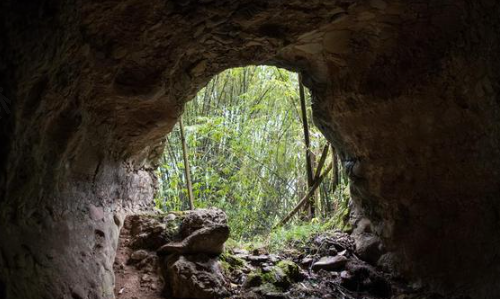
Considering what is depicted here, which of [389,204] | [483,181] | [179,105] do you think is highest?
[179,105]

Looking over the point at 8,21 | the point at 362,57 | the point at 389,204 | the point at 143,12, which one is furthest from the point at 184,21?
the point at 389,204

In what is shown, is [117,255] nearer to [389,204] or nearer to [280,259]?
[280,259]

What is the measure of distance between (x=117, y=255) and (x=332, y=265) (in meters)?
1.60

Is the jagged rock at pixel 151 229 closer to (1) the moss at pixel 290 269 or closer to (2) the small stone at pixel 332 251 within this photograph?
(1) the moss at pixel 290 269

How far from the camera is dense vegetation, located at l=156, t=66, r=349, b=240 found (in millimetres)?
5566

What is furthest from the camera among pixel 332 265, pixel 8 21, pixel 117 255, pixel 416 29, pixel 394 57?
pixel 332 265

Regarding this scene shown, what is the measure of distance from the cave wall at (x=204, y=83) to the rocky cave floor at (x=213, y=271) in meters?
0.16

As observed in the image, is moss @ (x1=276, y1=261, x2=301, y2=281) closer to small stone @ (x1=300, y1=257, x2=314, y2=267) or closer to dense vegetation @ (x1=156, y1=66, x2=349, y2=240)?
small stone @ (x1=300, y1=257, x2=314, y2=267)

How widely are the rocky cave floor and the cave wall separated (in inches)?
6.3

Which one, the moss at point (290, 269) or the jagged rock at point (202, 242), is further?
the moss at point (290, 269)

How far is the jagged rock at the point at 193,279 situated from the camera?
2.38 meters

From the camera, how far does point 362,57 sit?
2469 millimetres

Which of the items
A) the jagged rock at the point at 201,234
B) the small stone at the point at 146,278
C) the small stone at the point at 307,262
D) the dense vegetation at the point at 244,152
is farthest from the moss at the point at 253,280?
the dense vegetation at the point at 244,152

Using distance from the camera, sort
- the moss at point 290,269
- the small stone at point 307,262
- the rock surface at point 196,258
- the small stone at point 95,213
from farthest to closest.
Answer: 1. the small stone at point 307,262
2. the moss at point 290,269
3. the rock surface at point 196,258
4. the small stone at point 95,213
